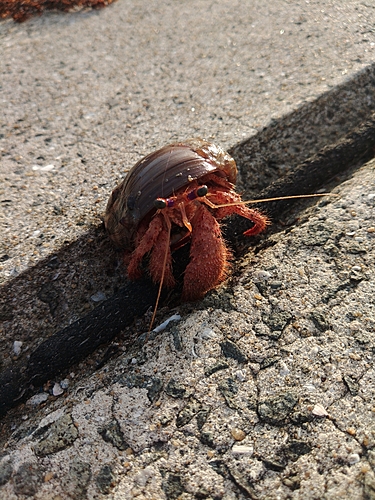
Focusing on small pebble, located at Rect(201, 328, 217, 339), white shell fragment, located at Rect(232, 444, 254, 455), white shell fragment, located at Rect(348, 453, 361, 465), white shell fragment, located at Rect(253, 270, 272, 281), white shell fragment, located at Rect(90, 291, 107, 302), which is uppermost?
white shell fragment, located at Rect(90, 291, 107, 302)

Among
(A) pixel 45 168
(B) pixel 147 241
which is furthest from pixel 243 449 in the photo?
(A) pixel 45 168

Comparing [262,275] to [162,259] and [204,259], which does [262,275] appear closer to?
[204,259]

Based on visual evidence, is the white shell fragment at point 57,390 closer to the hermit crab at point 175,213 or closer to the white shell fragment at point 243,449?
the hermit crab at point 175,213

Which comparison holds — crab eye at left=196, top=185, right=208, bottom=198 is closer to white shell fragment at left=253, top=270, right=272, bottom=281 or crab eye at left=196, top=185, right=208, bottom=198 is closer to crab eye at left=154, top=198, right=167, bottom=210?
crab eye at left=154, top=198, right=167, bottom=210

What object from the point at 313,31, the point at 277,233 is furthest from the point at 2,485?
the point at 313,31

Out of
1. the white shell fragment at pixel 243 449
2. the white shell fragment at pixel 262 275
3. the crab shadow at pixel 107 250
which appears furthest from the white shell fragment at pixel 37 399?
the white shell fragment at pixel 262 275

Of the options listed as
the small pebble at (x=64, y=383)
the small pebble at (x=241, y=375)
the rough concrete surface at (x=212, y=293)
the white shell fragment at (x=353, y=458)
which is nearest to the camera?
the white shell fragment at (x=353, y=458)

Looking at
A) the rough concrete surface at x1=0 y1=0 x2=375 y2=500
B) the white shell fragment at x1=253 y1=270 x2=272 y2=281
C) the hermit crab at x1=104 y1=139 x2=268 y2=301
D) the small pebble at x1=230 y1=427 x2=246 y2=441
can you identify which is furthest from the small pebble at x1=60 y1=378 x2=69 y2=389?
the white shell fragment at x1=253 y1=270 x2=272 y2=281

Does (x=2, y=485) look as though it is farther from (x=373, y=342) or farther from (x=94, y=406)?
(x=373, y=342)
